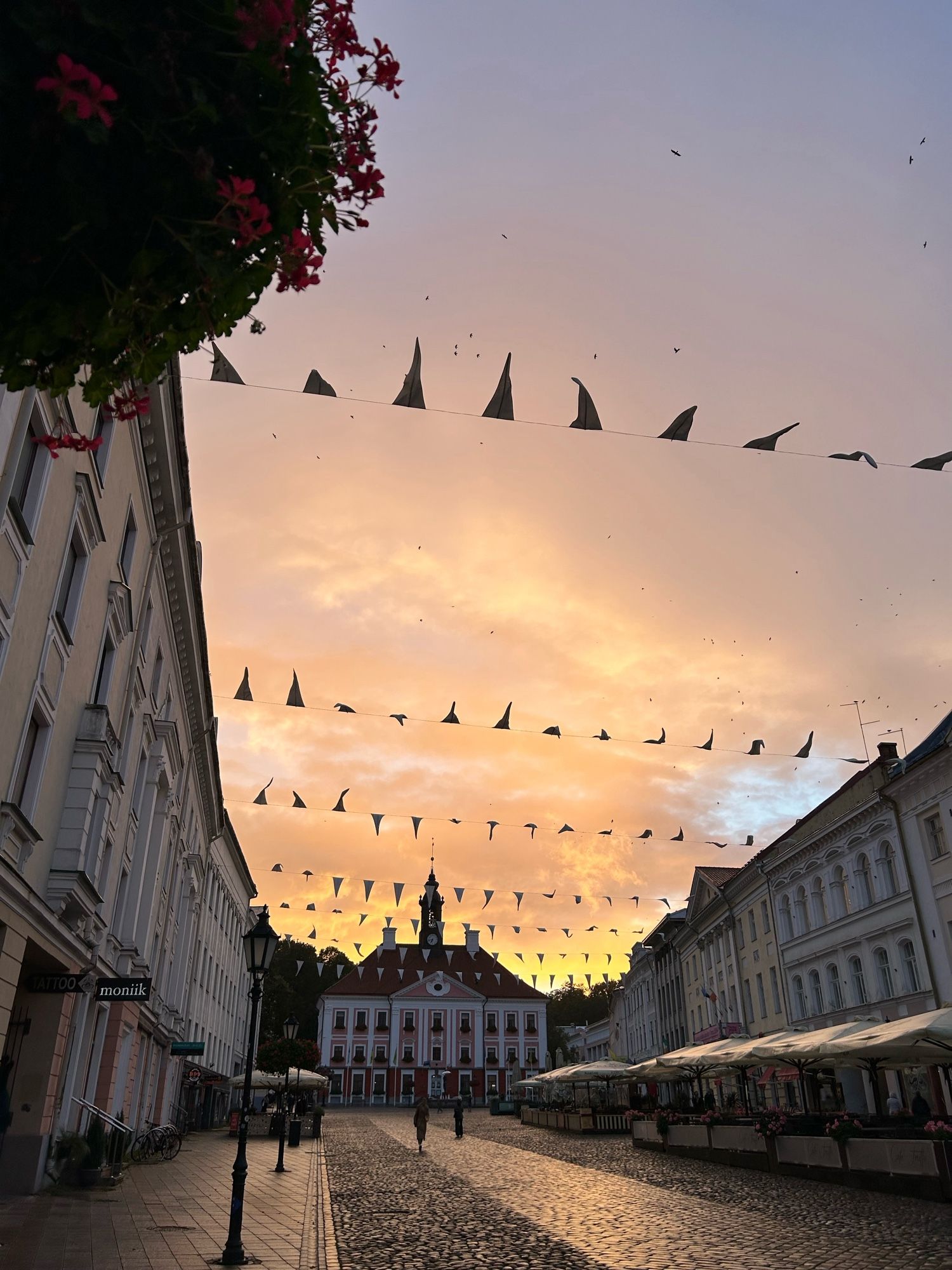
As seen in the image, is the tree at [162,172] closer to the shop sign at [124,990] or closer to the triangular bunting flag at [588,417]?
the triangular bunting flag at [588,417]

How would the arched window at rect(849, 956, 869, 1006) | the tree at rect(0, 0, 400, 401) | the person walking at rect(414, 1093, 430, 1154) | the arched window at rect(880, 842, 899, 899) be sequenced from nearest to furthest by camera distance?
the tree at rect(0, 0, 400, 401) < the arched window at rect(880, 842, 899, 899) < the person walking at rect(414, 1093, 430, 1154) < the arched window at rect(849, 956, 869, 1006)

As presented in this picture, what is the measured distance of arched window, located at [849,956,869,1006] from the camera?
32344 millimetres

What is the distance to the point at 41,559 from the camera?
13750 mm

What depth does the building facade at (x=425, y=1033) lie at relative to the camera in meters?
88.1

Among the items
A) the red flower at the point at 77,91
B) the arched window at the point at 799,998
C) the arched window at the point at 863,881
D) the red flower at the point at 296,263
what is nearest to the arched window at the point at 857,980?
the arched window at the point at 863,881

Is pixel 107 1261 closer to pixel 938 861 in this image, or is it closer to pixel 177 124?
pixel 177 124

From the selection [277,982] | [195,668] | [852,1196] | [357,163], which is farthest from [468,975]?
[357,163]

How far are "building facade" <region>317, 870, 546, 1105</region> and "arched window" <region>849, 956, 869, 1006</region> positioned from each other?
Result: 55555 millimetres

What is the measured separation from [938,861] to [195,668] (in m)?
23.0

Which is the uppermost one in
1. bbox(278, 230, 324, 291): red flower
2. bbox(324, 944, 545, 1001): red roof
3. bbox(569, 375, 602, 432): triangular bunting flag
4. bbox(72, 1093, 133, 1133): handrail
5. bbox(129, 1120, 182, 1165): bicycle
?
bbox(324, 944, 545, 1001): red roof

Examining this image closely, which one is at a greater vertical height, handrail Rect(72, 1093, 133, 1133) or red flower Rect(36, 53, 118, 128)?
red flower Rect(36, 53, 118, 128)

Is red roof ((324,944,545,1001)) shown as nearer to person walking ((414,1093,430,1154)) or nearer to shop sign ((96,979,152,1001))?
person walking ((414,1093,430,1154))

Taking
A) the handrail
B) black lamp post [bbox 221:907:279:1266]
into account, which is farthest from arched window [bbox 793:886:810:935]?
black lamp post [bbox 221:907:279:1266]

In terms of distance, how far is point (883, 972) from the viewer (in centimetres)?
3112
